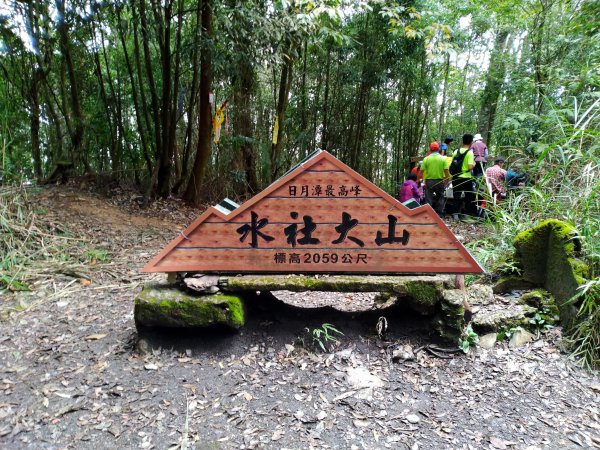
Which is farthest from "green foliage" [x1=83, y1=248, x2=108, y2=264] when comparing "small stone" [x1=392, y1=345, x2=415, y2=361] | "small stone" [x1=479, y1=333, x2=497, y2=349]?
"small stone" [x1=479, y1=333, x2=497, y2=349]

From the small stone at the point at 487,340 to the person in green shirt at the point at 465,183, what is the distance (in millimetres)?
2990

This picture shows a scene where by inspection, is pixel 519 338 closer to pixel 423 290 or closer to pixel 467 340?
pixel 467 340

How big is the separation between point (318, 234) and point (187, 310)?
987 mm

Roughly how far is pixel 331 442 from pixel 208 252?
4.46ft

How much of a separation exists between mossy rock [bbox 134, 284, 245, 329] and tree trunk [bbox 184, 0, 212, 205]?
4.10 meters

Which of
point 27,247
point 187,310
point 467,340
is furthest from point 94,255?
point 467,340

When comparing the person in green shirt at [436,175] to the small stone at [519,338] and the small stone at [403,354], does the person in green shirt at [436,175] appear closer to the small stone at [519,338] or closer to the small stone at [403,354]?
the small stone at [519,338]

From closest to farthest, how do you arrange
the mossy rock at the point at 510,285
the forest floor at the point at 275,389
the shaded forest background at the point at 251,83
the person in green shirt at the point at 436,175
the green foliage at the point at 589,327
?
the forest floor at the point at 275,389 < the green foliage at the point at 589,327 < the mossy rock at the point at 510,285 < the shaded forest background at the point at 251,83 < the person in green shirt at the point at 436,175

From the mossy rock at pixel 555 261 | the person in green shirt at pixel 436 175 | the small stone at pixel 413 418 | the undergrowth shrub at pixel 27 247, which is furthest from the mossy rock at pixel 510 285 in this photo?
the undergrowth shrub at pixel 27 247

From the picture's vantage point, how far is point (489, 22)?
35.9 feet

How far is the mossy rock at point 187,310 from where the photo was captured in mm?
2545

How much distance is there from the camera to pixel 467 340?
2.71 meters

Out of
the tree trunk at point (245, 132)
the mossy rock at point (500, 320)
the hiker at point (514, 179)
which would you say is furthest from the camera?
the tree trunk at point (245, 132)

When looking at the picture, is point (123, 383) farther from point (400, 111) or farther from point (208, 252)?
point (400, 111)
